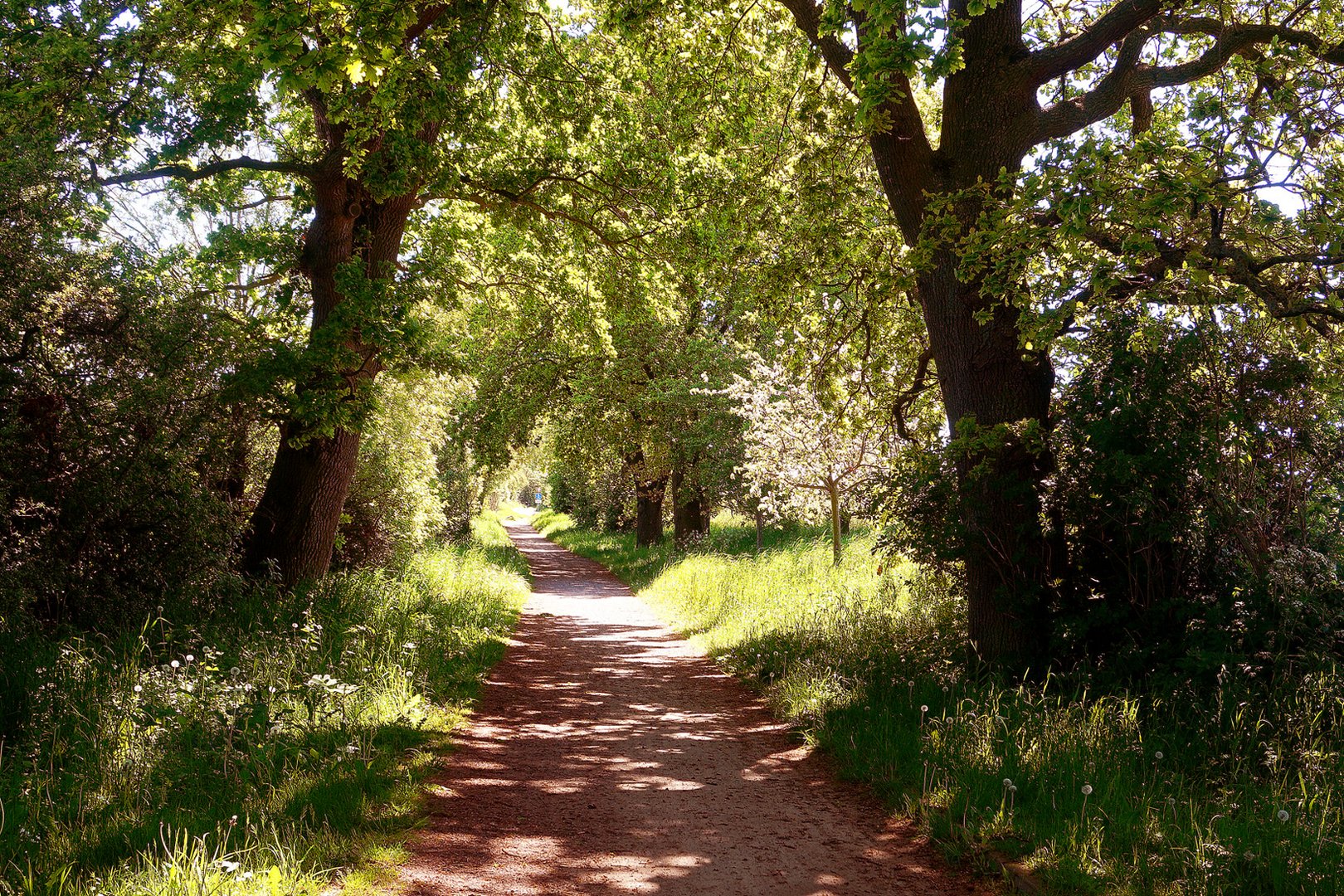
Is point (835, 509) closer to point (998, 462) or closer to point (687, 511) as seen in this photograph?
point (998, 462)

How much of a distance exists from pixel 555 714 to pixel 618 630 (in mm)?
5865

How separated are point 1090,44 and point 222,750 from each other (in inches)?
346

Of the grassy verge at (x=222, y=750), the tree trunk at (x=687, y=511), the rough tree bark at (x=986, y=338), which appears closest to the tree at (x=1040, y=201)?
the rough tree bark at (x=986, y=338)

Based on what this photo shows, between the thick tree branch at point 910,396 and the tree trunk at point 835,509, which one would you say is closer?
the thick tree branch at point 910,396

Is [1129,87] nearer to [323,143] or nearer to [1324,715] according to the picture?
[1324,715]

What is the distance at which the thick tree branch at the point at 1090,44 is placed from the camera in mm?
7543

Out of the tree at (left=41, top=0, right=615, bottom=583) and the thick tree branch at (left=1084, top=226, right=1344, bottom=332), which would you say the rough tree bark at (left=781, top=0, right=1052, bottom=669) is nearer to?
the thick tree branch at (left=1084, top=226, right=1344, bottom=332)

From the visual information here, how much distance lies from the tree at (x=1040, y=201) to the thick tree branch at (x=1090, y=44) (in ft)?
0.06

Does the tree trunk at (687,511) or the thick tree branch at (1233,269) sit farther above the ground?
the thick tree branch at (1233,269)

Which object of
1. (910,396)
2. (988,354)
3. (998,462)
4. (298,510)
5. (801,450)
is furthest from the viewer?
(801,450)

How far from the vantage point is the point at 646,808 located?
5746 mm

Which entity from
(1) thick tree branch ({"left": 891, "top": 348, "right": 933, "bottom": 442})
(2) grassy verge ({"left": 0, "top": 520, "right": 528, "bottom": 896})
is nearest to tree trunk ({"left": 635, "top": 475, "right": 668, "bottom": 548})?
(1) thick tree branch ({"left": 891, "top": 348, "right": 933, "bottom": 442})

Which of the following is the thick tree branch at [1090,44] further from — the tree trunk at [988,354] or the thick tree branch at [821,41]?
the thick tree branch at [821,41]

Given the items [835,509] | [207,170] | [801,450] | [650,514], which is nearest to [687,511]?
[650,514]
